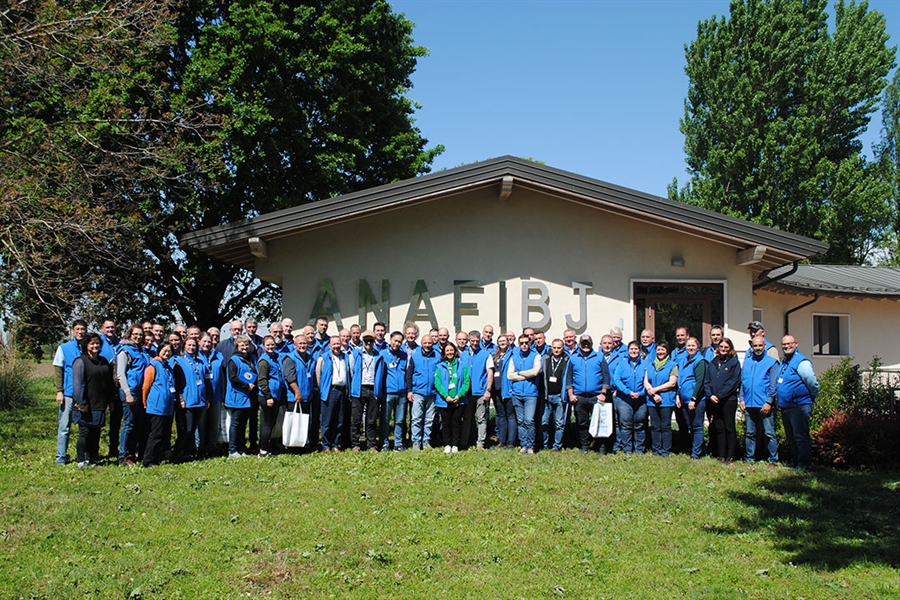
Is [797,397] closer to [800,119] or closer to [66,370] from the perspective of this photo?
[66,370]

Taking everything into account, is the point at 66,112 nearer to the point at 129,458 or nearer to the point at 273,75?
the point at 273,75

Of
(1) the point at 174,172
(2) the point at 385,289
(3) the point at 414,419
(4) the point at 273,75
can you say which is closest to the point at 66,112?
(1) the point at 174,172

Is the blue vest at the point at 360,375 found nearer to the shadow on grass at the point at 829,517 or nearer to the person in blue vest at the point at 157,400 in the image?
the person in blue vest at the point at 157,400

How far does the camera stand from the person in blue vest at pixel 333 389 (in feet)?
37.7

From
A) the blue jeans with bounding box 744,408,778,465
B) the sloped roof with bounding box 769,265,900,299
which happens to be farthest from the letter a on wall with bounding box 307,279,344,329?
the sloped roof with bounding box 769,265,900,299

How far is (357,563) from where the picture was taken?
6234mm

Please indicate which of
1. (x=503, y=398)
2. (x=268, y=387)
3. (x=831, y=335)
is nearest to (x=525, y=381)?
(x=503, y=398)

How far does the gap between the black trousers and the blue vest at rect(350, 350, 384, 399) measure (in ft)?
0.24

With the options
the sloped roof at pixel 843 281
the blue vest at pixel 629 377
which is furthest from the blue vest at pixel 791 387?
the sloped roof at pixel 843 281

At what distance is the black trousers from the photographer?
11.6m

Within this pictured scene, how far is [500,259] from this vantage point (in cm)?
1392

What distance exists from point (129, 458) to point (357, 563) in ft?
17.9

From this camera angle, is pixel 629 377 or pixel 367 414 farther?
pixel 367 414

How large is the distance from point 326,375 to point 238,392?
1.35 meters
